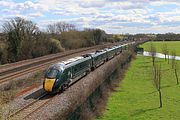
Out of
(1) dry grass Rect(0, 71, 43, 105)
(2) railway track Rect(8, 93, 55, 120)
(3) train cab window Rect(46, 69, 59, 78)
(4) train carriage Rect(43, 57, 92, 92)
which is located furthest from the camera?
(1) dry grass Rect(0, 71, 43, 105)

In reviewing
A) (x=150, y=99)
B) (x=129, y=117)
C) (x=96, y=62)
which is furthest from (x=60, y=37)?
(x=129, y=117)

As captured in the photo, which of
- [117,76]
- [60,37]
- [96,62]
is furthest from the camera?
[60,37]

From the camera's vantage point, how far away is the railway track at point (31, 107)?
21.7m

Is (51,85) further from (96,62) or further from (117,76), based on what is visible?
(117,76)

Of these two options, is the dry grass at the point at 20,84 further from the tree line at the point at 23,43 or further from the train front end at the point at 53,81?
the tree line at the point at 23,43

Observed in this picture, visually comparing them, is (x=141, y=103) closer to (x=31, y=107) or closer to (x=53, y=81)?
(x=53, y=81)

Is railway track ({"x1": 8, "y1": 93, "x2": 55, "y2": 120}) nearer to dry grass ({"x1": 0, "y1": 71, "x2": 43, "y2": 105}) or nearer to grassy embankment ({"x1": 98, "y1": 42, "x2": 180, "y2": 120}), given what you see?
dry grass ({"x1": 0, "y1": 71, "x2": 43, "y2": 105})

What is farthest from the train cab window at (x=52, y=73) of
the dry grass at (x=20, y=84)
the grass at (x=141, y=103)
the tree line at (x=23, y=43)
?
the tree line at (x=23, y=43)

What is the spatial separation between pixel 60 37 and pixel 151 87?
60.7m

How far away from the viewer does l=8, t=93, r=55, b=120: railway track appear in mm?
21734

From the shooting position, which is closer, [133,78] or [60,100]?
[60,100]

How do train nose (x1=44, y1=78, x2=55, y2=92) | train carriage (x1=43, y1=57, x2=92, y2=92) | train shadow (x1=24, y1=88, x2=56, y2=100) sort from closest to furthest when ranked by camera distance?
train shadow (x1=24, y1=88, x2=56, y2=100)
train nose (x1=44, y1=78, x2=55, y2=92)
train carriage (x1=43, y1=57, x2=92, y2=92)

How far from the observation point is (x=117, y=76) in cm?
6000

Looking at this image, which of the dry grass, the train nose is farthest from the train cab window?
the dry grass
